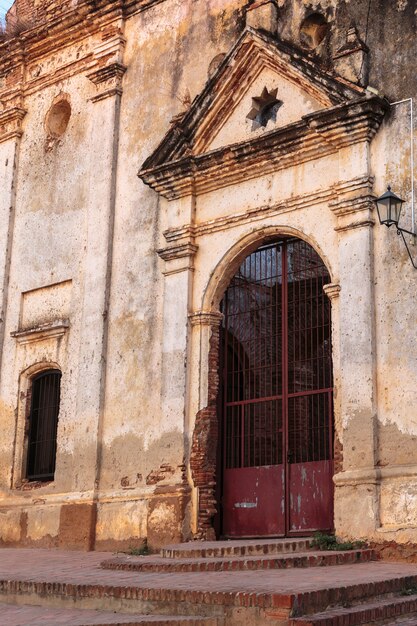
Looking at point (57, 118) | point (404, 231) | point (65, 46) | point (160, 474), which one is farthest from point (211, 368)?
point (65, 46)

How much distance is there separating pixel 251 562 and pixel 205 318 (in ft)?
13.3

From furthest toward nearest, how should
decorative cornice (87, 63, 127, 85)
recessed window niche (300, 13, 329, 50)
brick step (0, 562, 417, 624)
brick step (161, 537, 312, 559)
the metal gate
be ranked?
decorative cornice (87, 63, 127, 85)
recessed window niche (300, 13, 329, 50)
the metal gate
brick step (161, 537, 312, 559)
brick step (0, 562, 417, 624)

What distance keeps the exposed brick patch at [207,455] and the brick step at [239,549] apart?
1.44m

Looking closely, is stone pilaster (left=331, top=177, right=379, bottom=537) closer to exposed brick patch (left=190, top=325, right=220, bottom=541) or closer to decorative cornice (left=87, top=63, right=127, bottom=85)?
exposed brick patch (left=190, top=325, right=220, bottom=541)

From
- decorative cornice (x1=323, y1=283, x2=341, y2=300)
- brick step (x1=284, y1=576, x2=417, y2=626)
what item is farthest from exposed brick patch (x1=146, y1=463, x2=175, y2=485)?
brick step (x1=284, y1=576, x2=417, y2=626)

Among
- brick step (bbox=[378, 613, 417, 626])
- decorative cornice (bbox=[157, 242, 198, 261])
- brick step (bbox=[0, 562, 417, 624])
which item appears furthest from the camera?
decorative cornice (bbox=[157, 242, 198, 261])

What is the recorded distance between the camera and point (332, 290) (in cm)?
997

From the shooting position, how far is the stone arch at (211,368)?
10.8m

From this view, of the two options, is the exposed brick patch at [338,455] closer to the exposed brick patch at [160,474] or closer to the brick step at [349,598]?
the brick step at [349,598]

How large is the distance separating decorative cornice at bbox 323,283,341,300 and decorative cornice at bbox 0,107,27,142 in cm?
734

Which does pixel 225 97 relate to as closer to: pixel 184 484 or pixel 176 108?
pixel 176 108

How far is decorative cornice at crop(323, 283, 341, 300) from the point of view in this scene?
32.6 feet

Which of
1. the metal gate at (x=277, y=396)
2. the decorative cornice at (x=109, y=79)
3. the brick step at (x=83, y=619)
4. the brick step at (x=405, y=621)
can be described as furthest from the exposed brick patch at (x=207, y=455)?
the decorative cornice at (x=109, y=79)

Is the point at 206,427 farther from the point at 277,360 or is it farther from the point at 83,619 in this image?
the point at 83,619
